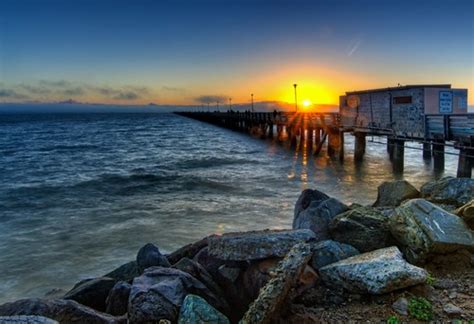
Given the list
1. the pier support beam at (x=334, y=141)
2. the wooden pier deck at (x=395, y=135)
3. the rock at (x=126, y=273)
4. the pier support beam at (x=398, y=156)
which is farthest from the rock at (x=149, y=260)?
the pier support beam at (x=334, y=141)

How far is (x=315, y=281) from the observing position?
17.1ft

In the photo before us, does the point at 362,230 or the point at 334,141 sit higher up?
the point at 362,230

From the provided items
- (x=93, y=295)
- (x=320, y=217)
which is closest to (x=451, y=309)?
(x=320, y=217)

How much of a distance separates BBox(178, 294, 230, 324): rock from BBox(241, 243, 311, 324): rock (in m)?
0.31

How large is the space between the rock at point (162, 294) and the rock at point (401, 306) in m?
2.26

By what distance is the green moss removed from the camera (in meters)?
4.38

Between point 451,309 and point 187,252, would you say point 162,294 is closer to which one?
point 187,252

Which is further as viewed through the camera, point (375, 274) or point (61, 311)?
point (61, 311)

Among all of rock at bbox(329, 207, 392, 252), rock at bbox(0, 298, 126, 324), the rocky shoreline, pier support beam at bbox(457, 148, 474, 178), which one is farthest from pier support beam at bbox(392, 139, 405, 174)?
rock at bbox(0, 298, 126, 324)

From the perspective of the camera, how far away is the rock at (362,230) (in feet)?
20.0

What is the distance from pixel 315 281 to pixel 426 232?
5.99 ft

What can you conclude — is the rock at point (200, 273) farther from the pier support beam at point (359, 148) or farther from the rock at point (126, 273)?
the pier support beam at point (359, 148)

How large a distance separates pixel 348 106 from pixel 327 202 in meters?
24.5

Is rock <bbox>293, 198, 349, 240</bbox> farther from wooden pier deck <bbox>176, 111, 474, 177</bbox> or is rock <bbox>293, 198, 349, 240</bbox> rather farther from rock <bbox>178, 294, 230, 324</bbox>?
wooden pier deck <bbox>176, 111, 474, 177</bbox>
